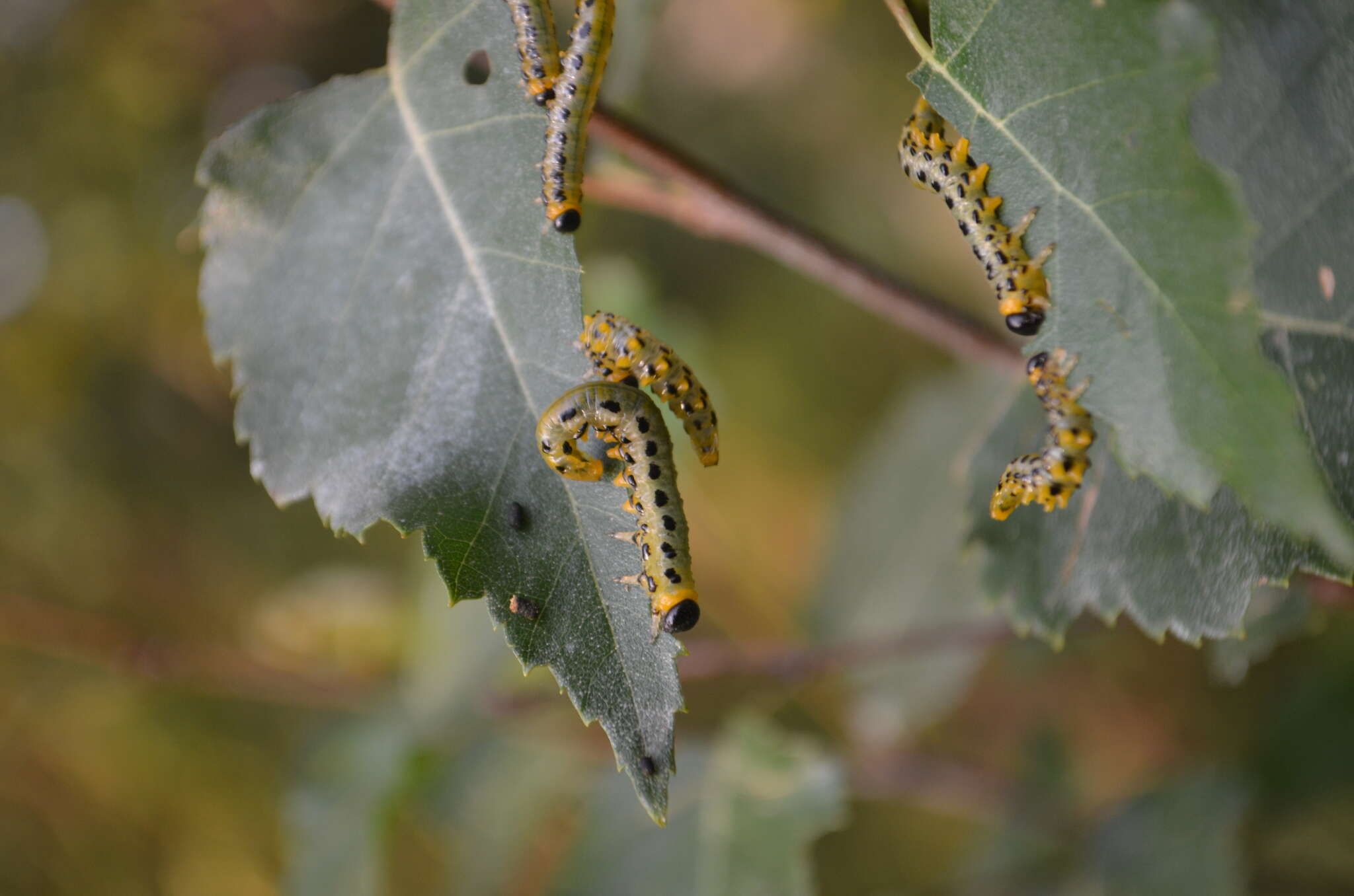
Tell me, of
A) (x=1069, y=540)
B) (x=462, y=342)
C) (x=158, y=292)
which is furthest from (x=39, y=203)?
(x=1069, y=540)

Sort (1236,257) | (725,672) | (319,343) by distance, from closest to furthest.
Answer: (1236,257), (319,343), (725,672)

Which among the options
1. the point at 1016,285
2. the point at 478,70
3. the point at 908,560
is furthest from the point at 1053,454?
the point at 908,560

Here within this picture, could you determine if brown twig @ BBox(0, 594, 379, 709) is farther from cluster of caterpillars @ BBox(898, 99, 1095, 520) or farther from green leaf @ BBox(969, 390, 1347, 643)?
cluster of caterpillars @ BBox(898, 99, 1095, 520)

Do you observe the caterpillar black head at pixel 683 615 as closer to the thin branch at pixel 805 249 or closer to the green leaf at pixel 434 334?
the green leaf at pixel 434 334

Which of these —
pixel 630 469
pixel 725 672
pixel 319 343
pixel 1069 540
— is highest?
pixel 1069 540

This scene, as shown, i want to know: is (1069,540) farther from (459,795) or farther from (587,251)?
(587,251)

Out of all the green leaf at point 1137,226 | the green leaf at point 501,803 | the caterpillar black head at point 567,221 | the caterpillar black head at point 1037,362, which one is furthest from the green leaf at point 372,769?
the green leaf at point 1137,226

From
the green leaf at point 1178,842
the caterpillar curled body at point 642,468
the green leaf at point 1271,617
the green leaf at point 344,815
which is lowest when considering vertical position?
the green leaf at point 344,815
